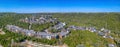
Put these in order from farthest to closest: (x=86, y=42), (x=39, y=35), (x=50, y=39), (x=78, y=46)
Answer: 1. (x=39, y=35)
2. (x=50, y=39)
3. (x=86, y=42)
4. (x=78, y=46)

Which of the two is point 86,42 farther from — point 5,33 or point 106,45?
point 5,33

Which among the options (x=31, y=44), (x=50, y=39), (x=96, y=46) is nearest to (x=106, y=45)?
(x=96, y=46)

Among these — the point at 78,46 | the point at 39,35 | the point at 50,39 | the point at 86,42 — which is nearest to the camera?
the point at 78,46

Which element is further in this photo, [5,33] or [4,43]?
[5,33]

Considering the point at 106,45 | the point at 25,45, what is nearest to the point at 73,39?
the point at 106,45

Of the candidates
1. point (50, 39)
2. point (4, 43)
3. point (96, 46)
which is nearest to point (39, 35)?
point (50, 39)

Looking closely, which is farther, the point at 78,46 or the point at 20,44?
the point at 20,44

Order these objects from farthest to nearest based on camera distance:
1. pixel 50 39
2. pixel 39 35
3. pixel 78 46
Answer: pixel 39 35
pixel 50 39
pixel 78 46

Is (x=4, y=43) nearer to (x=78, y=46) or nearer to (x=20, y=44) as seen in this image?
(x=20, y=44)
